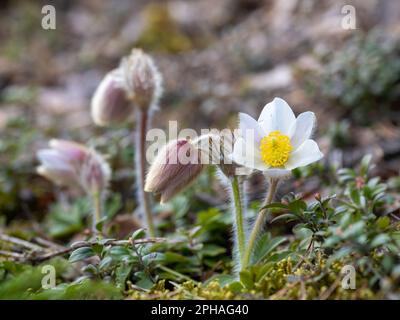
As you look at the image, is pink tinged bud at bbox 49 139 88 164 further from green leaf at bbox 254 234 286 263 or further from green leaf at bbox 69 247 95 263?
green leaf at bbox 254 234 286 263

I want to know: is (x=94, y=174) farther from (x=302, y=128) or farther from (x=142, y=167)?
(x=302, y=128)

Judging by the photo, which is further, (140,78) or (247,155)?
(140,78)

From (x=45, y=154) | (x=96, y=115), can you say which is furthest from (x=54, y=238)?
(x=96, y=115)

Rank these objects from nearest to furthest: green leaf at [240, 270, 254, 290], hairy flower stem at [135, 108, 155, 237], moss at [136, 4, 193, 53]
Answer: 1. green leaf at [240, 270, 254, 290]
2. hairy flower stem at [135, 108, 155, 237]
3. moss at [136, 4, 193, 53]

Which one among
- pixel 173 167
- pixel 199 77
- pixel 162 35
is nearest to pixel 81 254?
pixel 173 167

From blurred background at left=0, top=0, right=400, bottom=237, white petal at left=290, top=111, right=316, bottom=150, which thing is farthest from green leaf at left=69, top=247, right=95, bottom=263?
blurred background at left=0, top=0, right=400, bottom=237

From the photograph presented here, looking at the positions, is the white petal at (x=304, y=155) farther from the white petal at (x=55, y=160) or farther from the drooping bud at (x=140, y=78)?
the white petal at (x=55, y=160)

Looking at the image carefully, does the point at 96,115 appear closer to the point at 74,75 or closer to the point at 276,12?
the point at 74,75
